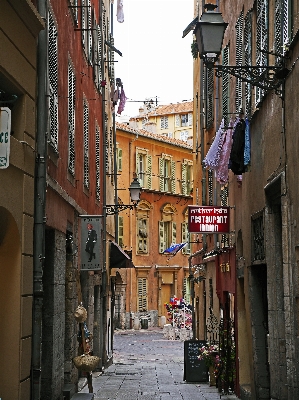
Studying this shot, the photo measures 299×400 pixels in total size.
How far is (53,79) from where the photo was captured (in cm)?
1266

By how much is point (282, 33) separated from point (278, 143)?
63.5 inches

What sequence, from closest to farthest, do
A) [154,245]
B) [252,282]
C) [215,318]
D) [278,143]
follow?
1. [278,143]
2. [252,282]
3. [215,318]
4. [154,245]

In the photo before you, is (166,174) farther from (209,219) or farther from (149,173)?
(209,219)

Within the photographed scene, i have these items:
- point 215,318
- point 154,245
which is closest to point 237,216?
point 215,318

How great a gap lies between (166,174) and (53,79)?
134ft

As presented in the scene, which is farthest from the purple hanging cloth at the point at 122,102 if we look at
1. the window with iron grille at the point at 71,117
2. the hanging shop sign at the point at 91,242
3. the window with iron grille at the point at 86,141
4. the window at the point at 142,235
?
the window at the point at 142,235

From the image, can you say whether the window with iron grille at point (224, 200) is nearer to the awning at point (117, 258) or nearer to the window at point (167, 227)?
the awning at point (117, 258)

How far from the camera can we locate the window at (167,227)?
52.8 m

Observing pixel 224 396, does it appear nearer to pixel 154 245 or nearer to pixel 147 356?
pixel 147 356

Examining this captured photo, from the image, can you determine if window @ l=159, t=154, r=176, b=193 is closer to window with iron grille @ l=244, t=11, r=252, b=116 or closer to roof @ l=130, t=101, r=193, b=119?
roof @ l=130, t=101, r=193, b=119

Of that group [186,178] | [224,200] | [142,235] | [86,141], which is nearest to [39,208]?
[86,141]

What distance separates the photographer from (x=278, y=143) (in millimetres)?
11453

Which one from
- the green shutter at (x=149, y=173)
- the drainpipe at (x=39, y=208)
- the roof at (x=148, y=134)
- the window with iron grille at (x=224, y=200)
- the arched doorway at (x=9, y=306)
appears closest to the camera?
the arched doorway at (x=9, y=306)

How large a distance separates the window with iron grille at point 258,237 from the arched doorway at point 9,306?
5303mm
